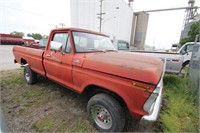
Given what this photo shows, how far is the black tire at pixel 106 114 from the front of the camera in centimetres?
204

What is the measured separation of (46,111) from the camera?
9.48ft

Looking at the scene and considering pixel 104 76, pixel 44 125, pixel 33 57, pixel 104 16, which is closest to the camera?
pixel 104 76

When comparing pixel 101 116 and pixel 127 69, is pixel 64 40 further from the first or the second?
pixel 101 116

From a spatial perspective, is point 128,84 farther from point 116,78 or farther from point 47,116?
point 47,116

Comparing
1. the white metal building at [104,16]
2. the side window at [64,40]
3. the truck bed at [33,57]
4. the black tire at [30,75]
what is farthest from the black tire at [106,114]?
the white metal building at [104,16]

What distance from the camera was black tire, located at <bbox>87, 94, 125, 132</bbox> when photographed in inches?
80.4

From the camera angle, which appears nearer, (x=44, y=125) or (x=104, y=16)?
(x=44, y=125)

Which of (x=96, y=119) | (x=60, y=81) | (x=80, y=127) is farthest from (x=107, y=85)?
(x=60, y=81)

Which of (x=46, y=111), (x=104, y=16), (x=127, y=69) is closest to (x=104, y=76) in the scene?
(x=127, y=69)

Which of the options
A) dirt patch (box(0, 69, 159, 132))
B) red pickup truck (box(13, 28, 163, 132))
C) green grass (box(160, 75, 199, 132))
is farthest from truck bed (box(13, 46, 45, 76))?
green grass (box(160, 75, 199, 132))

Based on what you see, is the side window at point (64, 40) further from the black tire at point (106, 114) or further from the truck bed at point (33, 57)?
the black tire at point (106, 114)

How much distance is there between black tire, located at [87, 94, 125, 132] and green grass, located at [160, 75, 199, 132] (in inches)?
42.0

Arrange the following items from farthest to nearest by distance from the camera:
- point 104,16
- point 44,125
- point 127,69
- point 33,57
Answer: point 104,16
point 33,57
point 44,125
point 127,69

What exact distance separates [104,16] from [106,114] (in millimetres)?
29677
